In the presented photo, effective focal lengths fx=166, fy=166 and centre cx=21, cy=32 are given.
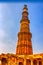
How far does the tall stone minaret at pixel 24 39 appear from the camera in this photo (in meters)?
35.4

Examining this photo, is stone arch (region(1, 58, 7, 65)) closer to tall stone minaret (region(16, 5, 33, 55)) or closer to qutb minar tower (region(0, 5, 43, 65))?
qutb minar tower (region(0, 5, 43, 65))

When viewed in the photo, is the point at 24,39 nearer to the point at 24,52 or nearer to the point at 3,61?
the point at 24,52

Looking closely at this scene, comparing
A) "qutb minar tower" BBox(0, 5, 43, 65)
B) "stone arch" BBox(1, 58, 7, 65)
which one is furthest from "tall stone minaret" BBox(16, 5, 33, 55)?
"stone arch" BBox(1, 58, 7, 65)

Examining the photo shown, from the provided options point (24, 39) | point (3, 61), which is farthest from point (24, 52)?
point (3, 61)

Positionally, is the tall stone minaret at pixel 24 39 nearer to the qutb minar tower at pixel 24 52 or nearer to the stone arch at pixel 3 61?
the qutb minar tower at pixel 24 52

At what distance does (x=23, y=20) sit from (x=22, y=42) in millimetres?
5356

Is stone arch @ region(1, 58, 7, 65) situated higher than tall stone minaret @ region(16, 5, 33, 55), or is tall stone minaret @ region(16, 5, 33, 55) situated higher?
tall stone minaret @ region(16, 5, 33, 55)

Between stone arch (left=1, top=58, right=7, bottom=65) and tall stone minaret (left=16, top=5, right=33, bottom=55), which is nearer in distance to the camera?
stone arch (left=1, top=58, right=7, bottom=65)

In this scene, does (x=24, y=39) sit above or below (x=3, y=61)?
above

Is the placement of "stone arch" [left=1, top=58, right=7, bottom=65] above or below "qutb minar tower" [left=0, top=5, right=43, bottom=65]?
below

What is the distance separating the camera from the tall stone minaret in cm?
3544

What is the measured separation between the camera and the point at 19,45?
36.1 meters

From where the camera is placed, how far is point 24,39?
1430 inches

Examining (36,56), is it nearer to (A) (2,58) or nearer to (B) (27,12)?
(A) (2,58)
